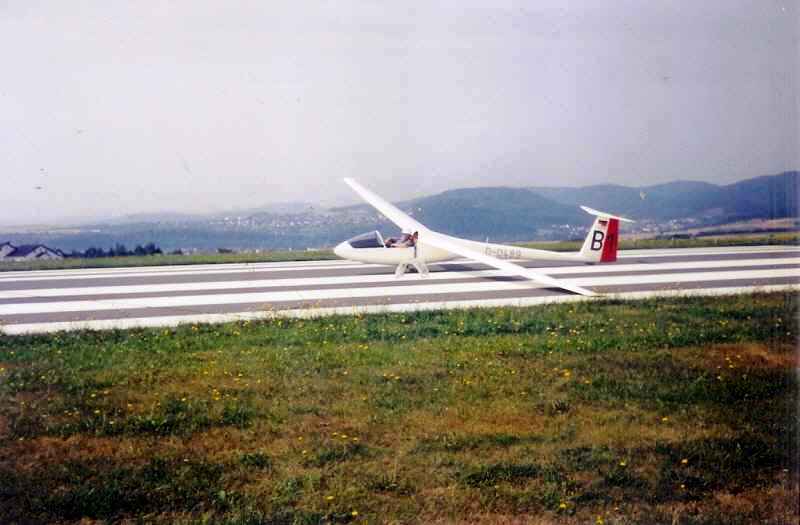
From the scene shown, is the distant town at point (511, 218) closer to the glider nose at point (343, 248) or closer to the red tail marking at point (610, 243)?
the glider nose at point (343, 248)

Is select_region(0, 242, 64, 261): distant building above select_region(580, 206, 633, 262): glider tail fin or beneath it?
above

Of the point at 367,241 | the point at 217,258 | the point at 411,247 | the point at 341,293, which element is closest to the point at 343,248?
the point at 367,241

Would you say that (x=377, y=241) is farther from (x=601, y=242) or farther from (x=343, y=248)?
(x=601, y=242)

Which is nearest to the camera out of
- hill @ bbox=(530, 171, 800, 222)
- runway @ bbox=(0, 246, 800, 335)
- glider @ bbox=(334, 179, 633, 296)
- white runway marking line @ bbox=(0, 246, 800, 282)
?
hill @ bbox=(530, 171, 800, 222)

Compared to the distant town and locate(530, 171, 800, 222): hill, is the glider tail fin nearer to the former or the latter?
the distant town

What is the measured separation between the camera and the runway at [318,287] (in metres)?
10.0

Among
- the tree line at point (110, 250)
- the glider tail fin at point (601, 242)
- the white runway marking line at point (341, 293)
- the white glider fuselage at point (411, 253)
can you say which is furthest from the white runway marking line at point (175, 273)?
the glider tail fin at point (601, 242)

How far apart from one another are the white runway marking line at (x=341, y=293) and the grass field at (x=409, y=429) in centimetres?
334

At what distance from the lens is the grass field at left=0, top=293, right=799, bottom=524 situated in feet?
14.0

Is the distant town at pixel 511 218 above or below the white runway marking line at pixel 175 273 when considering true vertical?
above

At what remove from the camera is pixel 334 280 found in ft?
45.0

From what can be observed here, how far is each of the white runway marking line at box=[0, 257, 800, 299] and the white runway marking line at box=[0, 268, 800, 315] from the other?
0.81 meters

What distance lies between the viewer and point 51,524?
3.99m

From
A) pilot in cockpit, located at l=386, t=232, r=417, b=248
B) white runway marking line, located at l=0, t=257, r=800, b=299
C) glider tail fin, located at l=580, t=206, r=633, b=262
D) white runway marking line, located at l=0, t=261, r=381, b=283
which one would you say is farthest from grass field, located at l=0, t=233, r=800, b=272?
pilot in cockpit, located at l=386, t=232, r=417, b=248
